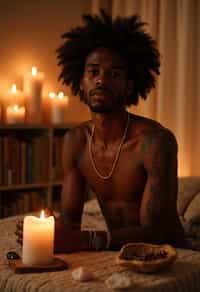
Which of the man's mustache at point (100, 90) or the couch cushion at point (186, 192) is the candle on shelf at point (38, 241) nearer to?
the man's mustache at point (100, 90)

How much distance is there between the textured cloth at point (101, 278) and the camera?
1.05m

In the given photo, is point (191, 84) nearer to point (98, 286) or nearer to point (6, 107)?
point (6, 107)

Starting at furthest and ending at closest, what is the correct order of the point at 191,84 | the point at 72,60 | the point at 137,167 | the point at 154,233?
1. the point at 191,84
2. the point at 72,60
3. the point at 137,167
4. the point at 154,233

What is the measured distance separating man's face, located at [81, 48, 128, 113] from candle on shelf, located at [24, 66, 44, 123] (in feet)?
5.56

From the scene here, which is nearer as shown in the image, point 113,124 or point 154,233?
point 154,233

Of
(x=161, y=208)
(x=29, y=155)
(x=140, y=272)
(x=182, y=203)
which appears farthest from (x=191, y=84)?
(x=140, y=272)

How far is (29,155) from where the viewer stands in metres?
3.29

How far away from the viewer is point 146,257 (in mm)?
1166

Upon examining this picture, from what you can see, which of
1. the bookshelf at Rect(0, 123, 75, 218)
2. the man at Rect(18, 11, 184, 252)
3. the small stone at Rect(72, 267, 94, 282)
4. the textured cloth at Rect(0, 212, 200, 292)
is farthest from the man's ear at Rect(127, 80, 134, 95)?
the bookshelf at Rect(0, 123, 75, 218)

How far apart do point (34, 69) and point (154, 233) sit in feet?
7.12

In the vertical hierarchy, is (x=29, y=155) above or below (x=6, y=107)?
below

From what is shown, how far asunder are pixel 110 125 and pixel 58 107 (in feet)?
5.71

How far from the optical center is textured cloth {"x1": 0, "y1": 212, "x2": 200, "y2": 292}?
105cm

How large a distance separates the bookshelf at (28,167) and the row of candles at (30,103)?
0.23 feet
